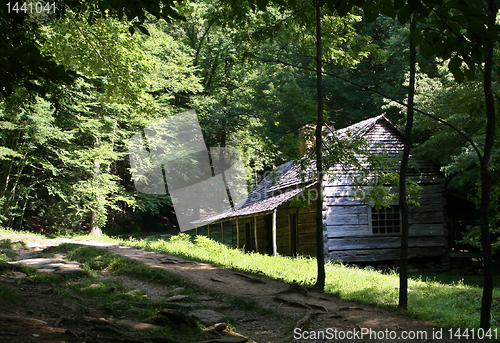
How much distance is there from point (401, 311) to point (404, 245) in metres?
1.26

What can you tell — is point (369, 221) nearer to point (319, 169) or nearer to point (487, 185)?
point (319, 169)

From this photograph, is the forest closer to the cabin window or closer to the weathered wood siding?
the weathered wood siding

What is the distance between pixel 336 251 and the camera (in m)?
14.9

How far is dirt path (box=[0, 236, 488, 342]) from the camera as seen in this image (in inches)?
221

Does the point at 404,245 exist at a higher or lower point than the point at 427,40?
lower

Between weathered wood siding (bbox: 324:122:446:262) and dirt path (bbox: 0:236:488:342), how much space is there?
645 centimetres

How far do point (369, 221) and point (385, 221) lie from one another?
0.82m

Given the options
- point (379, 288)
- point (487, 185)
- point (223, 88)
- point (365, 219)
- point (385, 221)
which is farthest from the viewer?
point (223, 88)

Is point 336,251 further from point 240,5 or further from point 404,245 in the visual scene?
point 240,5

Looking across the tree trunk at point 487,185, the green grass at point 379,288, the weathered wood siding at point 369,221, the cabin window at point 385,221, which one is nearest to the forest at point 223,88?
the tree trunk at point 487,185

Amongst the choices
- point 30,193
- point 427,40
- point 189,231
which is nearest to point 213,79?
point 189,231

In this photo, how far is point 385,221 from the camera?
15.8 m

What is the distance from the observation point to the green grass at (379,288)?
6.81 m

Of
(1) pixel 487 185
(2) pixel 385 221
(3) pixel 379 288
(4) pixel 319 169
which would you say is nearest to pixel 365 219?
(2) pixel 385 221
